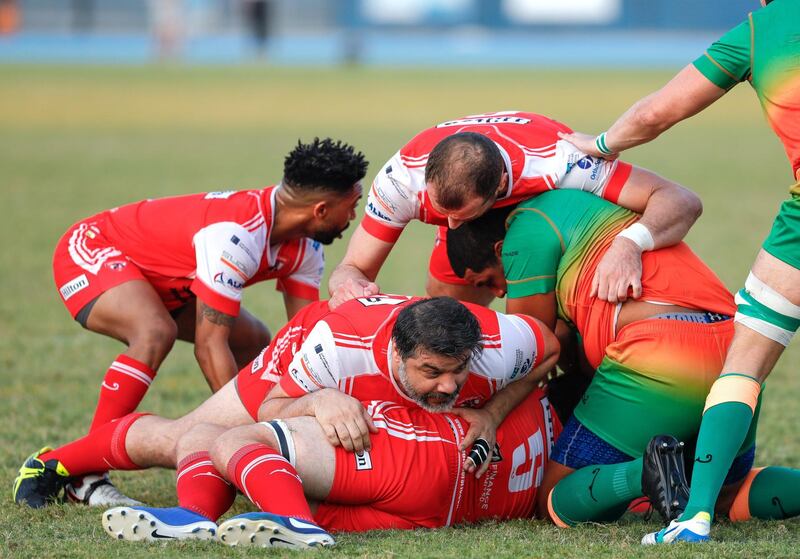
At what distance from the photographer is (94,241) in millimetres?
6168

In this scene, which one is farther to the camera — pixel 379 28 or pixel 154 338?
pixel 379 28

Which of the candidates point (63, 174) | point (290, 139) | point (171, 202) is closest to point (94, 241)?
point (171, 202)

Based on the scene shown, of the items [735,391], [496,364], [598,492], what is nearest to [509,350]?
[496,364]

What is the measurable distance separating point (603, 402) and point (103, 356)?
14.1 ft

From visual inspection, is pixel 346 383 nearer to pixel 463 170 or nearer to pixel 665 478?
pixel 463 170

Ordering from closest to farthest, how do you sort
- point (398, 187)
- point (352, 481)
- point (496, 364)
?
point (352, 481) → point (496, 364) → point (398, 187)

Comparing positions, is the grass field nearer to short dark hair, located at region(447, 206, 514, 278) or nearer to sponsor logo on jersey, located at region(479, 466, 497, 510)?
sponsor logo on jersey, located at region(479, 466, 497, 510)

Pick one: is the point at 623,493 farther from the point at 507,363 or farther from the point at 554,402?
the point at 554,402

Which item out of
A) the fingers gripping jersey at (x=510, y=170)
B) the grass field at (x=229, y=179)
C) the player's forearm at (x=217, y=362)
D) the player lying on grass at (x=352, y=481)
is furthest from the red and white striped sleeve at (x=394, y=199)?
the grass field at (x=229, y=179)

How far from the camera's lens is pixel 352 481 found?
170 inches

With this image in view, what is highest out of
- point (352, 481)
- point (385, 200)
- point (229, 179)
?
point (385, 200)

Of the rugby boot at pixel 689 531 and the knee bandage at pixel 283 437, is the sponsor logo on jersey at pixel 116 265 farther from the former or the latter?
the rugby boot at pixel 689 531

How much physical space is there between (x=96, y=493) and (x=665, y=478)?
7.75 ft

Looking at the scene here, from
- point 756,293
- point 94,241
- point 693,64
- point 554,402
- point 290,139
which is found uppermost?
point 693,64
